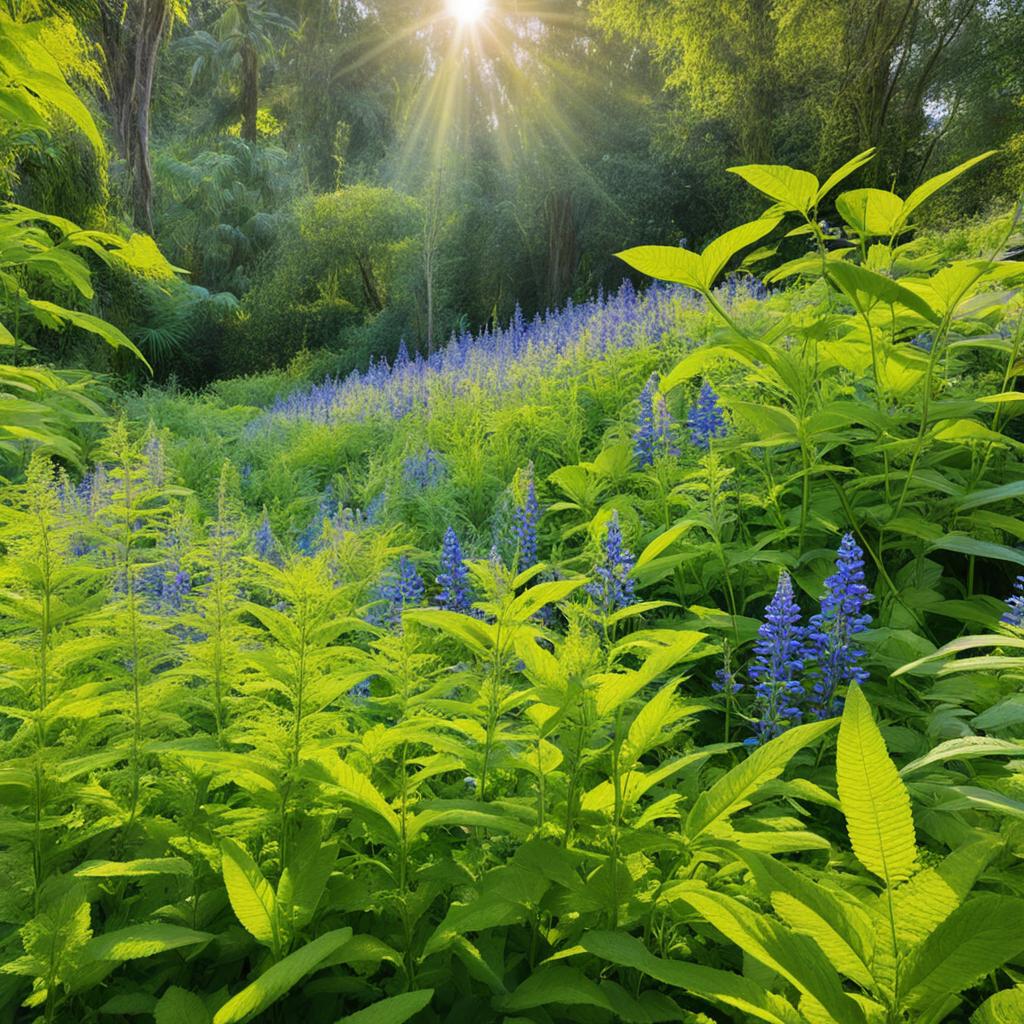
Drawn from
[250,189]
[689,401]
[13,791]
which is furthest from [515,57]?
[13,791]

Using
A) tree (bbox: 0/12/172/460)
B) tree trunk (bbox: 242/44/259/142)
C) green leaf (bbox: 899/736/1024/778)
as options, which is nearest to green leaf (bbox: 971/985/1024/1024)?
green leaf (bbox: 899/736/1024/778)

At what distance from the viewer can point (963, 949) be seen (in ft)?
2.15

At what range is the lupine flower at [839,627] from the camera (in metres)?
1.66

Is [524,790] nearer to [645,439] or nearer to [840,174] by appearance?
[840,174]

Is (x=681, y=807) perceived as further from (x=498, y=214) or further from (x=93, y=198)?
(x=498, y=214)

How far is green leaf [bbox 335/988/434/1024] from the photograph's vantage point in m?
0.78

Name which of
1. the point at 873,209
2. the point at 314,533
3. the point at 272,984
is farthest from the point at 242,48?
the point at 272,984

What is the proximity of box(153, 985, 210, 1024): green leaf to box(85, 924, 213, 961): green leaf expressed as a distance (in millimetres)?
62

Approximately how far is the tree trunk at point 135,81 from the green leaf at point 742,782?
1393 cm

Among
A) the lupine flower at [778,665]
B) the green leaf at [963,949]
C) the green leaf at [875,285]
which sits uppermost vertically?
the green leaf at [875,285]

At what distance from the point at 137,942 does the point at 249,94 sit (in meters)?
33.9

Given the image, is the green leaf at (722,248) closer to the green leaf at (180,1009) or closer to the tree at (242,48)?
the green leaf at (180,1009)

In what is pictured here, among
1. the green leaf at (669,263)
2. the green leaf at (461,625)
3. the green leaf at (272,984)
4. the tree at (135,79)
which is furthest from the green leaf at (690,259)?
the tree at (135,79)

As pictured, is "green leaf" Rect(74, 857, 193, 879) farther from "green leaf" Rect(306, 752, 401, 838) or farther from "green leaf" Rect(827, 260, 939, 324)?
"green leaf" Rect(827, 260, 939, 324)
